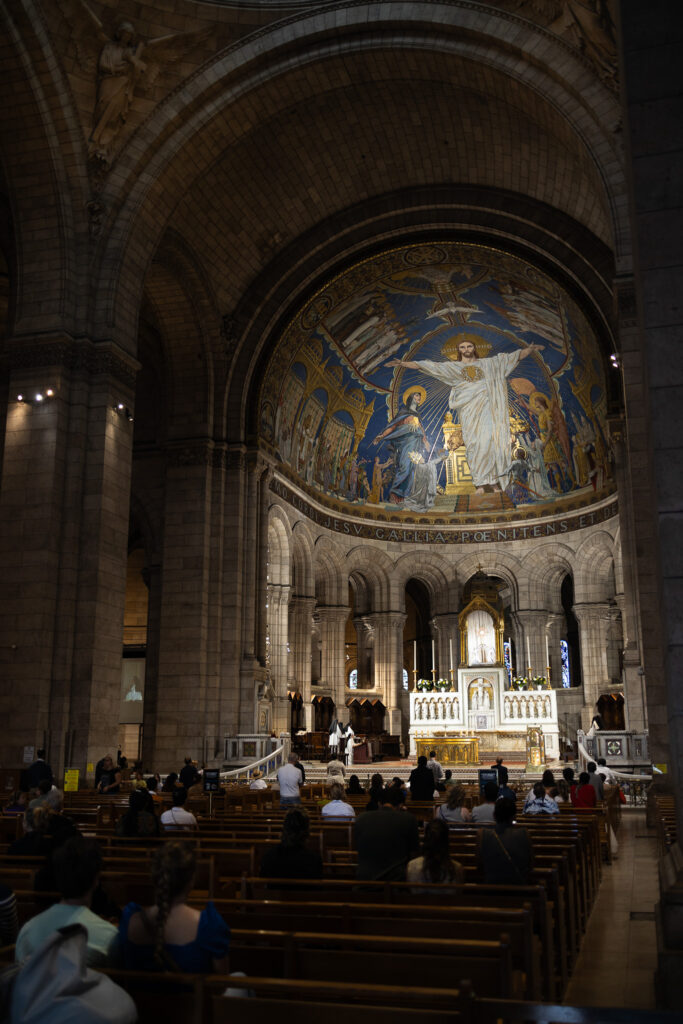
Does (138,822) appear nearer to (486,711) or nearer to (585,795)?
(585,795)

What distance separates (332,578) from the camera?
3381cm

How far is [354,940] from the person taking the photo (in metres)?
3.66

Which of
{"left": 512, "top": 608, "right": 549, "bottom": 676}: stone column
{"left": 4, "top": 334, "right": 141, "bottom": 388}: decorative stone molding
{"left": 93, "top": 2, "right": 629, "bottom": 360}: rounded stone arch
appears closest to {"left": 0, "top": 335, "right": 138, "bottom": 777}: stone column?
{"left": 4, "top": 334, "right": 141, "bottom": 388}: decorative stone molding

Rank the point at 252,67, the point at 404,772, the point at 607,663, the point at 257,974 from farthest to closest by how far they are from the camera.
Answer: the point at 607,663 → the point at 404,772 → the point at 252,67 → the point at 257,974

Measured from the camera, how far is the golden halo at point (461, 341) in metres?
31.7

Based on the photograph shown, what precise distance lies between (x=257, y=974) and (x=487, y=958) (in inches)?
44.0

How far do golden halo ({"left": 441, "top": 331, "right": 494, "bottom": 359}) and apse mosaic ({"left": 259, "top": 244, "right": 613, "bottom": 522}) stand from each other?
0.06 metres

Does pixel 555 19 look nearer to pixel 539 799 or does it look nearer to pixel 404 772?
pixel 539 799

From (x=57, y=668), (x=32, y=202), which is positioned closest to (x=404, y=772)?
(x=57, y=668)

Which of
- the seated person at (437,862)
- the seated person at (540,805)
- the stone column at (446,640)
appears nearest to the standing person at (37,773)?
the seated person at (540,805)

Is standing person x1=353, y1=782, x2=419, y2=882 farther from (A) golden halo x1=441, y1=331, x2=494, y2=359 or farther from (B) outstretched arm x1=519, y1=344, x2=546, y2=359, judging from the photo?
(A) golden halo x1=441, y1=331, x2=494, y2=359

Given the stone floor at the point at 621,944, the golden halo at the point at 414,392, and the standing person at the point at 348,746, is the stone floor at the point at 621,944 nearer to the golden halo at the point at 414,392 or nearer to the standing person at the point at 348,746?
the standing person at the point at 348,746

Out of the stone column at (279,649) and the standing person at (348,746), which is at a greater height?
the stone column at (279,649)

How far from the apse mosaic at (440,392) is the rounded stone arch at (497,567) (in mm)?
1733
